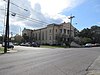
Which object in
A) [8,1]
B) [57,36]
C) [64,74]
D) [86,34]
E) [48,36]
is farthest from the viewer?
[86,34]

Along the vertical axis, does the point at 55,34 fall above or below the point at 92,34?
below

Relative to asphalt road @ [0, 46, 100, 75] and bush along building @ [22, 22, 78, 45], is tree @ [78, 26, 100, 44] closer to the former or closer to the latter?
bush along building @ [22, 22, 78, 45]

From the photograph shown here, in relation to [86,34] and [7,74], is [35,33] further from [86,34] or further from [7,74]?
[7,74]

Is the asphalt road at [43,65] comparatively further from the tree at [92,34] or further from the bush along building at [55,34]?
the tree at [92,34]

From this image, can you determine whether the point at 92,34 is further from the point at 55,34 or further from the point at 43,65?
the point at 43,65

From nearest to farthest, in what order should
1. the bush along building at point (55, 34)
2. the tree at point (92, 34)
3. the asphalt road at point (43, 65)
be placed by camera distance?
the asphalt road at point (43, 65) < the bush along building at point (55, 34) < the tree at point (92, 34)

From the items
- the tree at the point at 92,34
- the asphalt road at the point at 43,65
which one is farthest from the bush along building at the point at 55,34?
the asphalt road at the point at 43,65

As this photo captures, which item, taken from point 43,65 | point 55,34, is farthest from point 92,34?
point 43,65

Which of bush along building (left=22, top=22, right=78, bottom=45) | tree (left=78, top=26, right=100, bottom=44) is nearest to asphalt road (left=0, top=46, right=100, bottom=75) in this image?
bush along building (left=22, top=22, right=78, bottom=45)

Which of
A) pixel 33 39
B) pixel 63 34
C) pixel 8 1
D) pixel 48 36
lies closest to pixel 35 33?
pixel 33 39

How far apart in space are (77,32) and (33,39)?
33.6 metres

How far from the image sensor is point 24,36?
120 m

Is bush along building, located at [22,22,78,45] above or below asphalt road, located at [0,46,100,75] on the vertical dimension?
above

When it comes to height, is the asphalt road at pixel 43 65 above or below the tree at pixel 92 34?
below
